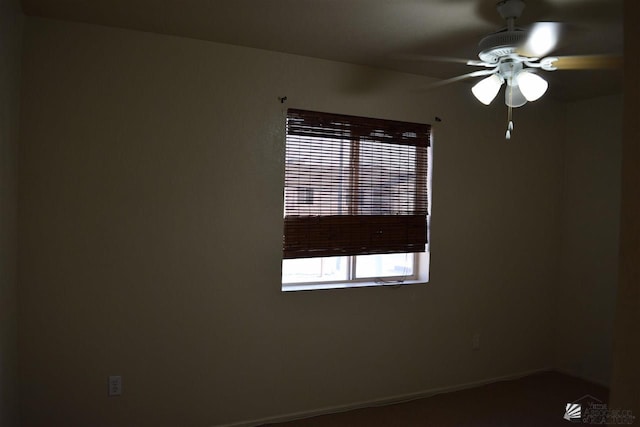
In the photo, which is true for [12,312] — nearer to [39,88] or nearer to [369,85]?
[39,88]

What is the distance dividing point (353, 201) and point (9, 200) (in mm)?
2107

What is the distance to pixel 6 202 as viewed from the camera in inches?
87.7

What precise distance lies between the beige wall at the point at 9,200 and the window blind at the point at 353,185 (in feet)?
5.13

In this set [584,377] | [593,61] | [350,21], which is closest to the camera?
[350,21]

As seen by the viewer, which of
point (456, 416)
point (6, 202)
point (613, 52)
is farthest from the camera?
point (456, 416)

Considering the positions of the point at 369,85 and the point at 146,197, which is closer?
the point at 146,197

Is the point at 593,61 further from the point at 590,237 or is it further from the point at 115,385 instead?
the point at 115,385

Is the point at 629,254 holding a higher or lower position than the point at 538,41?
lower

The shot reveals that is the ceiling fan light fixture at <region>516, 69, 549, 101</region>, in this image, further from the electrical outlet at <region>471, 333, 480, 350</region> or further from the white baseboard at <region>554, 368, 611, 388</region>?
the white baseboard at <region>554, 368, 611, 388</region>

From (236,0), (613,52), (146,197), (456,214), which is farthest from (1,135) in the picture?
(613,52)

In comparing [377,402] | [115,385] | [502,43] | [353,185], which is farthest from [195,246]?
[502,43]

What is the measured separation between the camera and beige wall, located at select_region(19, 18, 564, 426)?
2.60 metres

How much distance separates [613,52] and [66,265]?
11.7ft

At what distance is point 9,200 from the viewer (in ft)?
7.55
